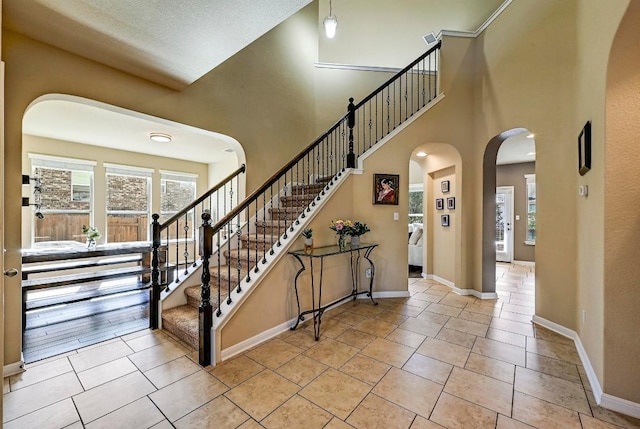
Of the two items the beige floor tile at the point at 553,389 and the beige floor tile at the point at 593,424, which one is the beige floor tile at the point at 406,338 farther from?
the beige floor tile at the point at 593,424

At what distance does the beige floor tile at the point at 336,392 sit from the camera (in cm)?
188

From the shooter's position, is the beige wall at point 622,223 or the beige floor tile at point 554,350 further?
the beige floor tile at point 554,350

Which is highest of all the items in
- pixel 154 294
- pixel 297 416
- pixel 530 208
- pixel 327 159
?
pixel 327 159

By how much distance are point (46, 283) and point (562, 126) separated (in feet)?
20.4

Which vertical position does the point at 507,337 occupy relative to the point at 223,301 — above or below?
below

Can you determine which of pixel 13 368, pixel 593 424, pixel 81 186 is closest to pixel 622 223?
pixel 593 424

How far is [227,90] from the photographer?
3.89 metres

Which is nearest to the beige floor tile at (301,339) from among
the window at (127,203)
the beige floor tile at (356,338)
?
the beige floor tile at (356,338)

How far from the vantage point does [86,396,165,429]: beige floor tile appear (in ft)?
5.64

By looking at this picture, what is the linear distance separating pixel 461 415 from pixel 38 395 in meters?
2.97

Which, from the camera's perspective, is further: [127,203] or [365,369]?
[127,203]

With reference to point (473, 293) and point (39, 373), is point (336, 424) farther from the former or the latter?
point (473, 293)

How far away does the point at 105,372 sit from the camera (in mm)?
2271

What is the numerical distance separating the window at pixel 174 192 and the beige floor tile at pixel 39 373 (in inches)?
159
